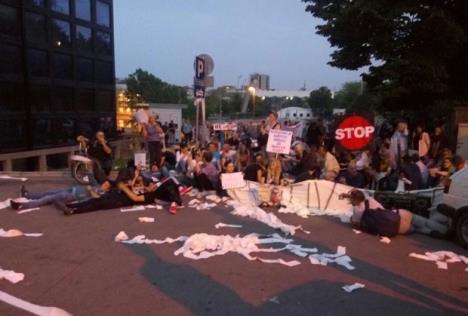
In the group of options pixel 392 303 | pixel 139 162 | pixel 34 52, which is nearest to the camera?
pixel 392 303

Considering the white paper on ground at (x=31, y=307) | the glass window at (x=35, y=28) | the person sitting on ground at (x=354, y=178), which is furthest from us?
the glass window at (x=35, y=28)

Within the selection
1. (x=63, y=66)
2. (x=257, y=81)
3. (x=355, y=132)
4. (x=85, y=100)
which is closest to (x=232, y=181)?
(x=355, y=132)

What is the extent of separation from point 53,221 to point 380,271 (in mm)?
5914

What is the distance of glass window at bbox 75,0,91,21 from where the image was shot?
23.5 meters

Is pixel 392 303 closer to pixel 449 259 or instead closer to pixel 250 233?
pixel 449 259

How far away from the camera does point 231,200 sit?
11.1 meters

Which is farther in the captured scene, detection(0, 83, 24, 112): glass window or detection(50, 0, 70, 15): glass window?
detection(50, 0, 70, 15): glass window

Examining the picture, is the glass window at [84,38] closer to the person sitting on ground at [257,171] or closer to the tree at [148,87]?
the person sitting on ground at [257,171]

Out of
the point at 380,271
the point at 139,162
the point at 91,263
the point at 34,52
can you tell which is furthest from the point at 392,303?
the point at 34,52

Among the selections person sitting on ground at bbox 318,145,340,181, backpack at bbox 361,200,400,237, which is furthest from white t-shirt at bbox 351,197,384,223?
person sitting on ground at bbox 318,145,340,181

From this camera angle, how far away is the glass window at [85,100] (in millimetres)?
23641

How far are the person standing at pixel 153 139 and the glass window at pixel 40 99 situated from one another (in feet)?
26.9

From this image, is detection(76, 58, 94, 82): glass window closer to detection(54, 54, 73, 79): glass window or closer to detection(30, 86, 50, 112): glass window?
detection(54, 54, 73, 79): glass window

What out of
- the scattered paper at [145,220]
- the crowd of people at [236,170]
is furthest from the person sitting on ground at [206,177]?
the scattered paper at [145,220]
